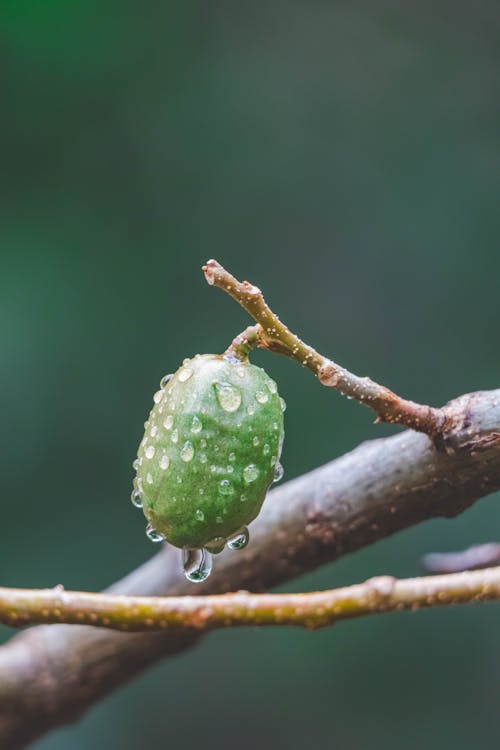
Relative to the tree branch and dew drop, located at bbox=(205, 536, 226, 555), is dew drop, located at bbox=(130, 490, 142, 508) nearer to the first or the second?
dew drop, located at bbox=(205, 536, 226, 555)

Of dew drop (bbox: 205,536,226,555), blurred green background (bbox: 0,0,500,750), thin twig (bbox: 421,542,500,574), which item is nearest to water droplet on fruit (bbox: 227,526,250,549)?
dew drop (bbox: 205,536,226,555)

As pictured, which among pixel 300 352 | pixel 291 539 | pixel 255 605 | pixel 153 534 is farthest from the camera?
pixel 291 539

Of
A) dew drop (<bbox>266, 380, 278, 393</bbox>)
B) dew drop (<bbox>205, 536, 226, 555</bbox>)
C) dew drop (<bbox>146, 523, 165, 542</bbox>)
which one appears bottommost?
dew drop (<bbox>205, 536, 226, 555</bbox>)

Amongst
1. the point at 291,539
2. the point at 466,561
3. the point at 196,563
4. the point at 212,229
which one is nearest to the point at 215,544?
the point at 196,563

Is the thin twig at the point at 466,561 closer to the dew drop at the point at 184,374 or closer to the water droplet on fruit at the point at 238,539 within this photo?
the water droplet on fruit at the point at 238,539

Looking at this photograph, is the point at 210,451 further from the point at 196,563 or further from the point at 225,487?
the point at 196,563

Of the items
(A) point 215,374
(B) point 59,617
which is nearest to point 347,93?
(A) point 215,374
